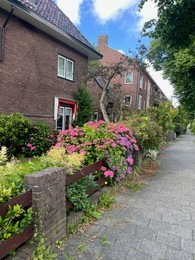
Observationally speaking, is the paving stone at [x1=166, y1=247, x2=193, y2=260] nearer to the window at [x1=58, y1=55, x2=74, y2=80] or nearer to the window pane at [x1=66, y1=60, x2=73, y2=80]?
the window at [x1=58, y1=55, x2=74, y2=80]

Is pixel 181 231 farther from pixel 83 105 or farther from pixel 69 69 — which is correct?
pixel 69 69

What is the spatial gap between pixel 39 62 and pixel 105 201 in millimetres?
7825

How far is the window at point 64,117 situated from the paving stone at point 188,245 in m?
9.35

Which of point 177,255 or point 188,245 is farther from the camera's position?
point 188,245

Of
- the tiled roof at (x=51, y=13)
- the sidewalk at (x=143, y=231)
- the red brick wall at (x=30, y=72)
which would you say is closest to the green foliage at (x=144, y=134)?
the sidewalk at (x=143, y=231)

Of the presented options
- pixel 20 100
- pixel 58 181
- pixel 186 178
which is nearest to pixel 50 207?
pixel 58 181

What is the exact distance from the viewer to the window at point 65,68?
11034 mm

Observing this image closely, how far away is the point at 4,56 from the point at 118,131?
19.3 ft

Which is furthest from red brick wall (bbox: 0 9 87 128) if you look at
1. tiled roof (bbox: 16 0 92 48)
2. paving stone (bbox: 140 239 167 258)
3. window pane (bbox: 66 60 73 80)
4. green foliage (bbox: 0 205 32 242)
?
paving stone (bbox: 140 239 167 258)

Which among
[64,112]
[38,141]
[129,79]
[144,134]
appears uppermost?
[129,79]

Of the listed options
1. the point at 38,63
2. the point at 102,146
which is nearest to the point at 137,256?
the point at 102,146

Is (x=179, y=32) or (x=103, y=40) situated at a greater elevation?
(x=103, y=40)

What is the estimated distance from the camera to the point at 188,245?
280cm

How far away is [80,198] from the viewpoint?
11.2 feet
